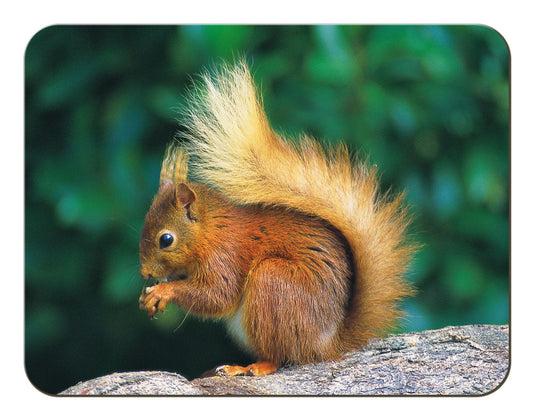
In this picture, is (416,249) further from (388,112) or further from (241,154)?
(241,154)

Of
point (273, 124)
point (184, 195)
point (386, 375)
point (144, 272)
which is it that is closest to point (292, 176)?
point (273, 124)

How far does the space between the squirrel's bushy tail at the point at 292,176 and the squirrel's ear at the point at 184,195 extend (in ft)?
0.28

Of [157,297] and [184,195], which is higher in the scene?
[184,195]

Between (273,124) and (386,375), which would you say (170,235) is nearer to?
(273,124)

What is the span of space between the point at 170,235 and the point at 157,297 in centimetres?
18

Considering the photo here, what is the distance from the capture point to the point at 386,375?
218cm

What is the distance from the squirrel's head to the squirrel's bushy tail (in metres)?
0.11

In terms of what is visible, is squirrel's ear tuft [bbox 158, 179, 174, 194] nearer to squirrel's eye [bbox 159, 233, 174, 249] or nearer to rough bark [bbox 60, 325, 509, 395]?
squirrel's eye [bbox 159, 233, 174, 249]

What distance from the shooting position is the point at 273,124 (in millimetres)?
2238

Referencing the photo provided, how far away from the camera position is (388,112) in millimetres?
2258

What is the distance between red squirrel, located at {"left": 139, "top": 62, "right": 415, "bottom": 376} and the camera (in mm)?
2156

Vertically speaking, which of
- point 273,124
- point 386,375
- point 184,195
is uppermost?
point 273,124

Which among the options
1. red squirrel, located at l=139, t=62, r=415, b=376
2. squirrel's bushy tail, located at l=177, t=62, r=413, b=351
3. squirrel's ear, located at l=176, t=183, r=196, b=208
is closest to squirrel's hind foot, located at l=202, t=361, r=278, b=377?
red squirrel, located at l=139, t=62, r=415, b=376

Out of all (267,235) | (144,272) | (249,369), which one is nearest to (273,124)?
(267,235)
